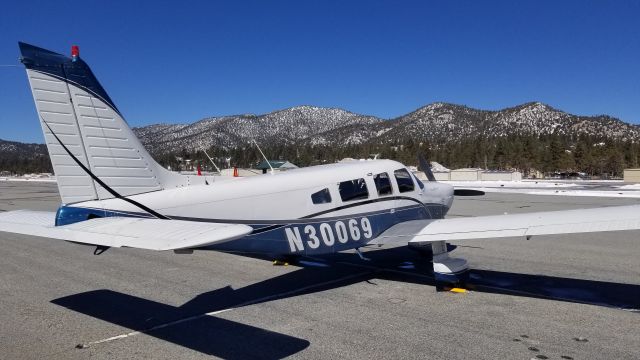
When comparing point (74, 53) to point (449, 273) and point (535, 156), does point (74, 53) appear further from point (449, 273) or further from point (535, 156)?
point (535, 156)

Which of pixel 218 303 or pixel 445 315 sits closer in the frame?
pixel 445 315

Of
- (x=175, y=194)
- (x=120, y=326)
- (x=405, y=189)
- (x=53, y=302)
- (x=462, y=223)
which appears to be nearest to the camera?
(x=120, y=326)

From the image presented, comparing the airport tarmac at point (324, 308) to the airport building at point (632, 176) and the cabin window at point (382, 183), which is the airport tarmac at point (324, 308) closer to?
the cabin window at point (382, 183)

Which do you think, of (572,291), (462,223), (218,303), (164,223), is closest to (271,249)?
(218,303)

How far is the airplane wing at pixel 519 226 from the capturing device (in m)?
7.12

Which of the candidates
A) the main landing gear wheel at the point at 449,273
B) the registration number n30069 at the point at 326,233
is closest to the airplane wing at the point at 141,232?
the registration number n30069 at the point at 326,233

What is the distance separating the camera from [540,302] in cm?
704

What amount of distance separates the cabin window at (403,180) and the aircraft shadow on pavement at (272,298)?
1.73m

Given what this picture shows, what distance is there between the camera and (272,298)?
764 cm

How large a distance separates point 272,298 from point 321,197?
1891 mm

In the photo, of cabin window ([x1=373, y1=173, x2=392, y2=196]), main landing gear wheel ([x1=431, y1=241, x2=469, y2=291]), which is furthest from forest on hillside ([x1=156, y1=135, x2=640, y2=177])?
main landing gear wheel ([x1=431, y1=241, x2=469, y2=291])

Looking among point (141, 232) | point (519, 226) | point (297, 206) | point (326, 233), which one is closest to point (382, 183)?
point (326, 233)

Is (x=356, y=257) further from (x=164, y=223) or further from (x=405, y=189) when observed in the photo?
(x=164, y=223)

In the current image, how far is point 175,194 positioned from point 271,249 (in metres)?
1.73
